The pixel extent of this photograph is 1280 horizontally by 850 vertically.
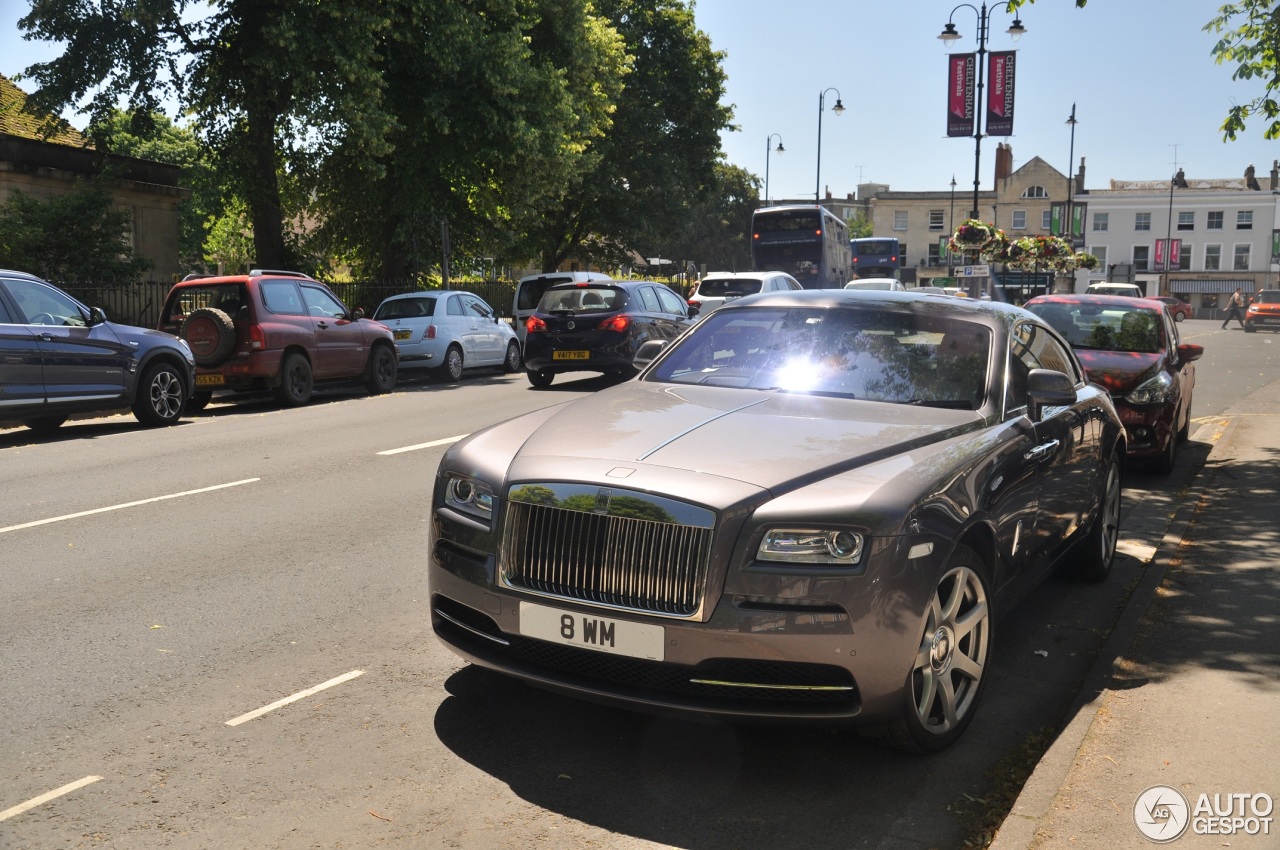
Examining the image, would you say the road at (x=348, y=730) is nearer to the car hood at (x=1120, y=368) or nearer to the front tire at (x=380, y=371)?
the car hood at (x=1120, y=368)

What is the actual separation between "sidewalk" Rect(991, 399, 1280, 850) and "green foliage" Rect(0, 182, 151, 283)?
68.5 ft

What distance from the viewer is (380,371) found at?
19094 mm

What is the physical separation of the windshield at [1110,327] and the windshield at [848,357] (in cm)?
622

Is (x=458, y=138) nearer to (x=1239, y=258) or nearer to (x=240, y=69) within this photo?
(x=240, y=69)

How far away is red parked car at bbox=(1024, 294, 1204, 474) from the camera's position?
10438mm

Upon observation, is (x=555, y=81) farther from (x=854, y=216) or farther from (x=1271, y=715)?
(x=854, y=216)

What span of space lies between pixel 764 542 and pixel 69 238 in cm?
2236

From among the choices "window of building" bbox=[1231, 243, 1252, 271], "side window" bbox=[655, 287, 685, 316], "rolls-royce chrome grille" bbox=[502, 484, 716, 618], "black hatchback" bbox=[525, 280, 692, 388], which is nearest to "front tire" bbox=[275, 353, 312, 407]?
"black hatchback" bbox=[525, 280, 692, 388]

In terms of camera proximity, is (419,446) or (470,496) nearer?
(470,496)

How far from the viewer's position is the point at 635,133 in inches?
1790

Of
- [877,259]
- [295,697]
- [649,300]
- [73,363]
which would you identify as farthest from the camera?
[877,259]

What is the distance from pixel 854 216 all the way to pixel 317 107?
383 ft

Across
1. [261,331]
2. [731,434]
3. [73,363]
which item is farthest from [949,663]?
[261,331]

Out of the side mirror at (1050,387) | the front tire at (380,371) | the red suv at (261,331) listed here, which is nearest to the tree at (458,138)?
the front tire at (380,371)
